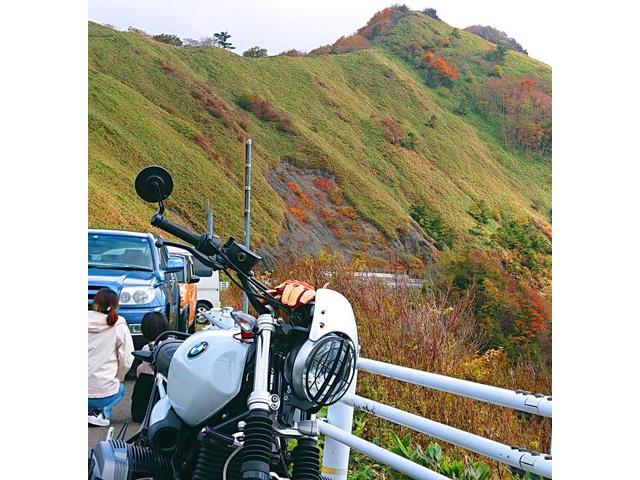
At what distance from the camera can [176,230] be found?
5.24 ft

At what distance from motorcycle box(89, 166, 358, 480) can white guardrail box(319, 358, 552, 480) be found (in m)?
0.43

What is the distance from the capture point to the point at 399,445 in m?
2.88

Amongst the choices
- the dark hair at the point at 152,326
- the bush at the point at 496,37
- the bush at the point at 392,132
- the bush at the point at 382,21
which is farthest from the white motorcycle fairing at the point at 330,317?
the bush at the point at 496,37

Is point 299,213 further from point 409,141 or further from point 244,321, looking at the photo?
point 244,321

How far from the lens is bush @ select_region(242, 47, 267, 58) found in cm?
1656

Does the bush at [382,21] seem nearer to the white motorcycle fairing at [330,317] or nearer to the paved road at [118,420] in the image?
the paved road at [118,420]

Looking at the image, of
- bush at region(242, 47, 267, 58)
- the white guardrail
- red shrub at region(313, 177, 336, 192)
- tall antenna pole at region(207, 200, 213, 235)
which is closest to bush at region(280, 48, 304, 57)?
bush at region(242, 47, 267, 58)

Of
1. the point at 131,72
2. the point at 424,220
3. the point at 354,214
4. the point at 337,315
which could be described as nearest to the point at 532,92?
the point at 424,220

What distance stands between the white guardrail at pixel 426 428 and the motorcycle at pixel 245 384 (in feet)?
1.41

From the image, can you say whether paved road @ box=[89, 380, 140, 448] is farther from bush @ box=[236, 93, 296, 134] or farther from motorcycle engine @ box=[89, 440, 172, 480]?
bush @ box=[236, 93, 296, 134]
